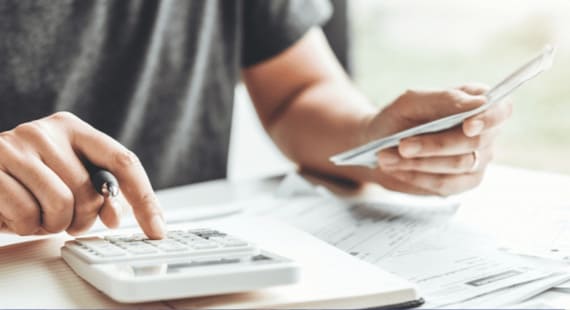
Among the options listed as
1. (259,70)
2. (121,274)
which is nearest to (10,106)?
(259,70)

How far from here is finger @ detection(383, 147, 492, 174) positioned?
0.77 m

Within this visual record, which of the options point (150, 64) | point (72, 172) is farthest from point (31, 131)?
point (150, 64)

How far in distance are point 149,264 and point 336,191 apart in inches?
18.4

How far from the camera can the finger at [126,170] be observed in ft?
1.81

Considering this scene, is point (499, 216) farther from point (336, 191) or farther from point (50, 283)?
point (50, 283)

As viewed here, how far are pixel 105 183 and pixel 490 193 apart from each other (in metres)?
0.48

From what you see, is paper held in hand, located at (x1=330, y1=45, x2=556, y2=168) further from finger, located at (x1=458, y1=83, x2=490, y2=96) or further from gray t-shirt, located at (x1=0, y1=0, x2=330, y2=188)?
gray t-shirt, located at (x1=0, y1=0, x2=330, y2=188)

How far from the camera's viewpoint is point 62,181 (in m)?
0.56

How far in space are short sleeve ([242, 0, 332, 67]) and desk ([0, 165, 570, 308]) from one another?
0.89 ft

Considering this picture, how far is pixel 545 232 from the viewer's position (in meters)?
0.67

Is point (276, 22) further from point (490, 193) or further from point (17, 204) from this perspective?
point (17, 204)

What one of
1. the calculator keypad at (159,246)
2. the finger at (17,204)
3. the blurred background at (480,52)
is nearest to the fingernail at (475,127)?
Result: the calculator keypad at (159,246)

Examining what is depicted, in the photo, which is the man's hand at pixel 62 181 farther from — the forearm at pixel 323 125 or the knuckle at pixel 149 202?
the forearm at pixel 323 125

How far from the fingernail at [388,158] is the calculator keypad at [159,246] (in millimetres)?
281
